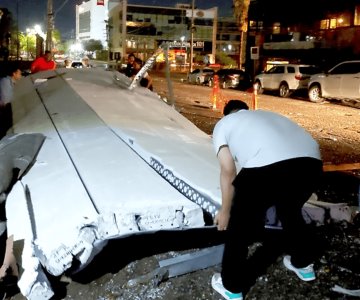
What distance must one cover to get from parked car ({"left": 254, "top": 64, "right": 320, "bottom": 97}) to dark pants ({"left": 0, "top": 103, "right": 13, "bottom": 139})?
48.1 ft

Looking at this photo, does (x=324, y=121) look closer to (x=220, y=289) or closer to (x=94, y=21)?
(x=220, y=289)

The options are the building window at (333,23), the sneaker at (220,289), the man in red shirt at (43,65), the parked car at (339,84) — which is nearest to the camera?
the sneaker at (220,289)

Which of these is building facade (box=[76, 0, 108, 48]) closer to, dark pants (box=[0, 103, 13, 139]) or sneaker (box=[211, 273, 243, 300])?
dark pants (box=[0, 103, 13, 139])

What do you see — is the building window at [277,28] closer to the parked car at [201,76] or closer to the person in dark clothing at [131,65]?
the parked car at [201,76]

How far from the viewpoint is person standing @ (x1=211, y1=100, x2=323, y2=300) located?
3.07 m

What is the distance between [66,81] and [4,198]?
17.5 feet

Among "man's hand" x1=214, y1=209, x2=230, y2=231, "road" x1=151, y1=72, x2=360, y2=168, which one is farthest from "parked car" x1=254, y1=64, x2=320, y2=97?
"man's hand" x1=214, y1=209, x2=230, y2=231

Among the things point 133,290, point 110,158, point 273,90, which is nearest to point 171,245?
point 133,290

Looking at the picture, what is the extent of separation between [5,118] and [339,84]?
41.2ft

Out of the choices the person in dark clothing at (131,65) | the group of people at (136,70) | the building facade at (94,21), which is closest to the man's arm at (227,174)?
the group of people at (136,70)

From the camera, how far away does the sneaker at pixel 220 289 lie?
3.30 m

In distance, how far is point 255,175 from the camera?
10.1 ft

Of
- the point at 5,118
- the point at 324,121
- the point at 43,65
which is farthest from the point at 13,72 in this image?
the point at 324,121

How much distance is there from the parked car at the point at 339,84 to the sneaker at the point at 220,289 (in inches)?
554
